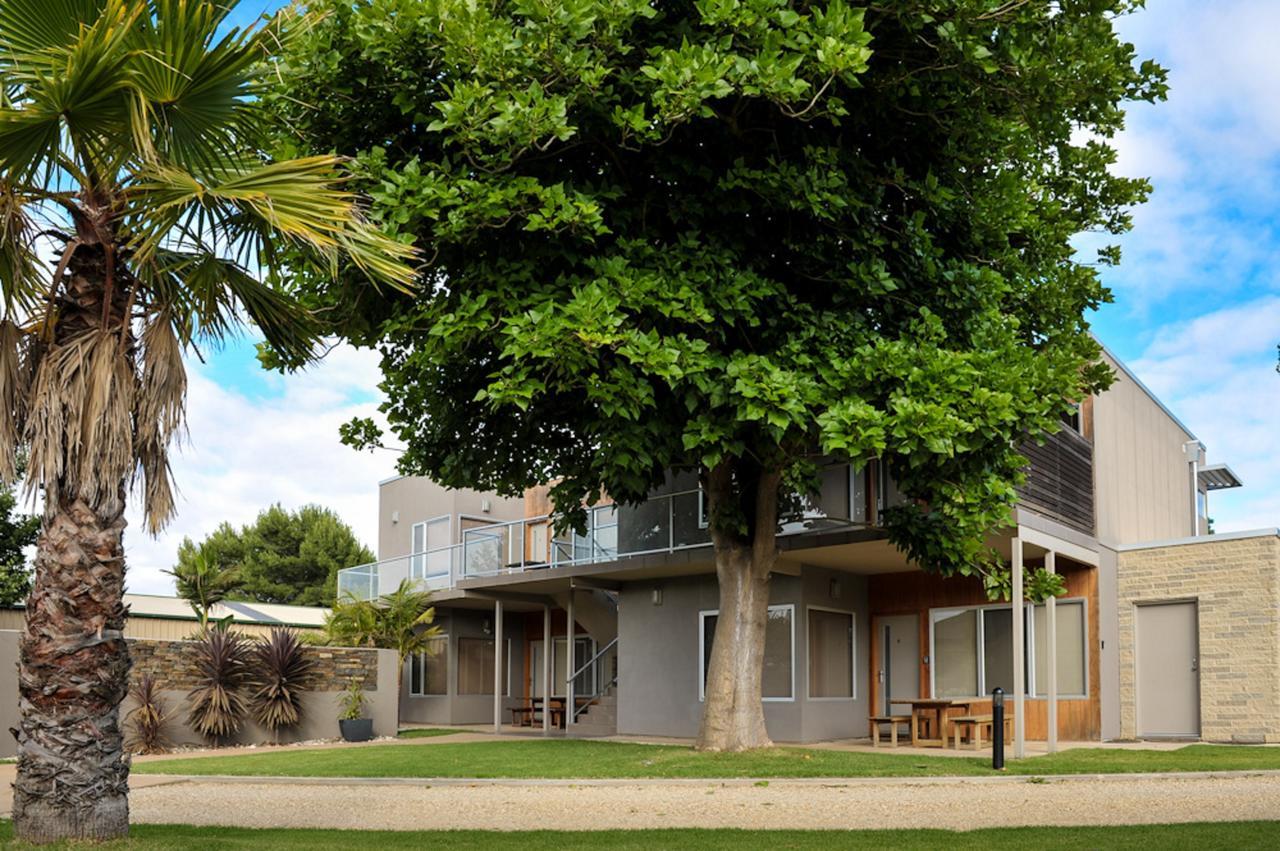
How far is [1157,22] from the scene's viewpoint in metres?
12.7

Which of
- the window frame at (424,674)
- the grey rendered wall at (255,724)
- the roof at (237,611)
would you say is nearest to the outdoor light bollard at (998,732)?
the grey rendered wall at (255,724)

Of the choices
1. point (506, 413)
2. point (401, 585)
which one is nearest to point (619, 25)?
point (506, 413)

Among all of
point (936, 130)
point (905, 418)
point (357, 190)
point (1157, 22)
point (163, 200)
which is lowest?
point (905, 418)

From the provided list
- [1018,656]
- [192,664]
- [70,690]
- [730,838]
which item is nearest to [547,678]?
[192,664]

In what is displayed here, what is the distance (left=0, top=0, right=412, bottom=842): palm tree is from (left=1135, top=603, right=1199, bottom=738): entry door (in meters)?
15.9

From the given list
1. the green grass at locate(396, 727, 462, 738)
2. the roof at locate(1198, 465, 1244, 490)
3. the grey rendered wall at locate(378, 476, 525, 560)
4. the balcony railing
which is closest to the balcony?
the balcony railing

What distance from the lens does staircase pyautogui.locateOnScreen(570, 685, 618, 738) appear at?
2242cm

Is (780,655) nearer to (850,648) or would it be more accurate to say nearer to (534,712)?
(850,648)

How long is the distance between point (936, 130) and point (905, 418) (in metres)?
3.62

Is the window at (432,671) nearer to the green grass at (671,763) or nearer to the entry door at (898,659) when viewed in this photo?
the green grass at (671,763)

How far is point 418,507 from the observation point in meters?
33.3

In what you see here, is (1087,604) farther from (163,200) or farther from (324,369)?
(163,200)

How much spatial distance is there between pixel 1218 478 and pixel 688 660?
53.9 feet

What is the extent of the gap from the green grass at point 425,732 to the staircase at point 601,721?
284cm
